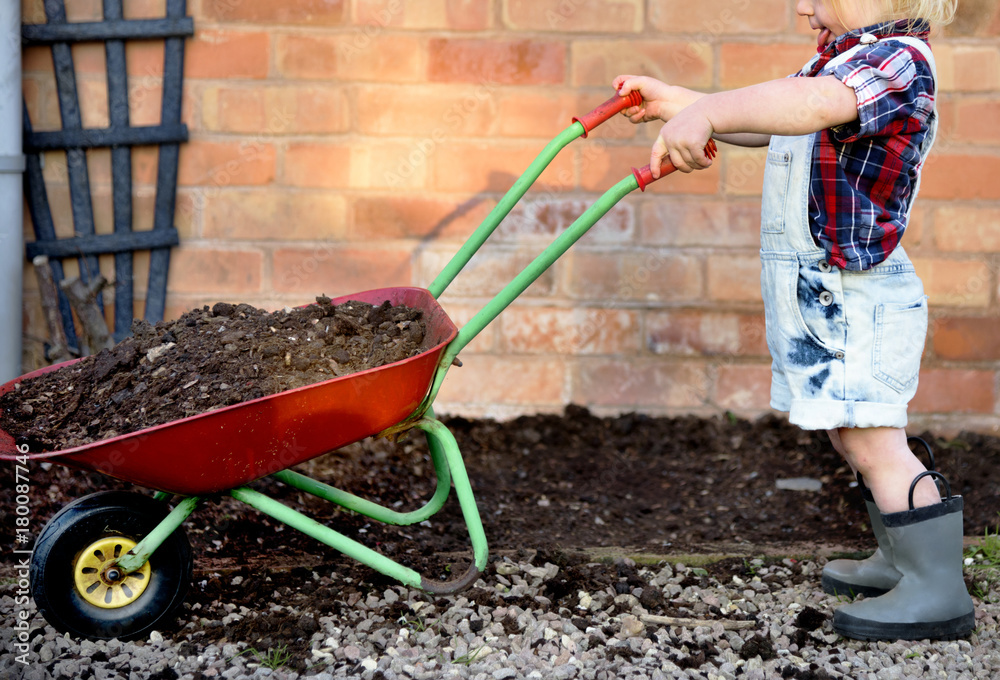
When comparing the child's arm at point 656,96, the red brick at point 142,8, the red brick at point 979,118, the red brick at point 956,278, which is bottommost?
the red brick at point 956,278

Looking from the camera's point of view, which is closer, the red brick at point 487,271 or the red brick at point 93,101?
the red brick at point 93,101

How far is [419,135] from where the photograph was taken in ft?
9.11

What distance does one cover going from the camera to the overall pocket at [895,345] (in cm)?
158

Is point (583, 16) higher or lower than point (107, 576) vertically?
higher

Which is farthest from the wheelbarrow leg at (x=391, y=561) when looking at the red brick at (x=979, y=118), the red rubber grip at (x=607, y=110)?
the red brick at (x=979, y=118)

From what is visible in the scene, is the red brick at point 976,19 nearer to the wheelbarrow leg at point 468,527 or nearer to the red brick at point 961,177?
the red brick at point 961,177

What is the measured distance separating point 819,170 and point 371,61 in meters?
1.61

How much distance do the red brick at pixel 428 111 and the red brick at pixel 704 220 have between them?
0.61 m

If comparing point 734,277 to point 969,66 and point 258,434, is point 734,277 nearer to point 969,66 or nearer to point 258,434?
point 969,66

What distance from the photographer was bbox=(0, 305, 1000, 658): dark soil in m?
1.77

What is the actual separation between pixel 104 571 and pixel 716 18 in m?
2.33

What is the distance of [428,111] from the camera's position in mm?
2766

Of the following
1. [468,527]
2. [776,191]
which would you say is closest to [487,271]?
[776,191]

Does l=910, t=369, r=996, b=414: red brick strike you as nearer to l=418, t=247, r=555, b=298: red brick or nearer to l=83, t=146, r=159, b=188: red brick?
l=418, t=247, r=555, b=298: red brick
